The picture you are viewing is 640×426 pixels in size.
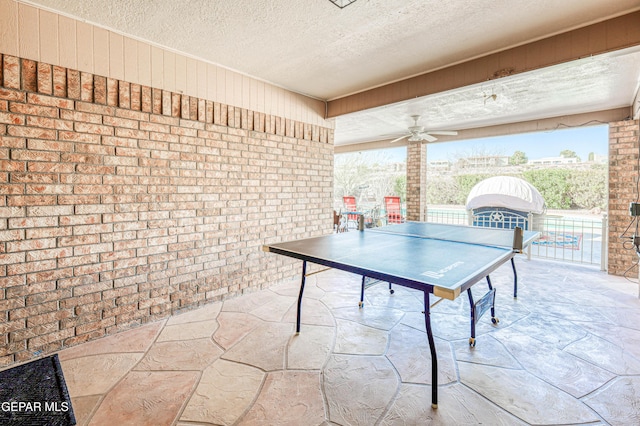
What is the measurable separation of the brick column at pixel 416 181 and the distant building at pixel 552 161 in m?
7.08

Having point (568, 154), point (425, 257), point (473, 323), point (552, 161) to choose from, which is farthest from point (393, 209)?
point (568, 154)

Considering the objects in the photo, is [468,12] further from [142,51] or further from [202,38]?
[142,51]

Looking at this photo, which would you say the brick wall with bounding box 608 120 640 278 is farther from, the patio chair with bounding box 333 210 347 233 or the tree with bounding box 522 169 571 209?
the tree with bounding box 522 169 571 209

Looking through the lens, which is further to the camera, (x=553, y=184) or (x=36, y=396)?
(x=553, y=184)

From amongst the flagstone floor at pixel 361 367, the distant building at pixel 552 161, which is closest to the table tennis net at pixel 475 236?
the flagstone floor at pixel 361 367

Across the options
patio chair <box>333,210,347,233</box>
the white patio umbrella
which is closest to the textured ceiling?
the white patio umbrella

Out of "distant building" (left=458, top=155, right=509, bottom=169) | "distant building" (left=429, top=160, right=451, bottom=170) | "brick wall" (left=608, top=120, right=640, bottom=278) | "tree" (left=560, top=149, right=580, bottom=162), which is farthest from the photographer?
"distant building" (left=429, top=160, right=451, bottom=170)

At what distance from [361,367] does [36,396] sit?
218 centimetres

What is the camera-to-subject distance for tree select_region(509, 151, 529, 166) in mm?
12031

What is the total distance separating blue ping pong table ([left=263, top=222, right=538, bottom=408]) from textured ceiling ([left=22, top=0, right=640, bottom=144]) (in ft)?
5.82

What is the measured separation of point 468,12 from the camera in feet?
7.98

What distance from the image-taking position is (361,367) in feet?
7.77

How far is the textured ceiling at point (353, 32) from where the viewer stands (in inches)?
93.8

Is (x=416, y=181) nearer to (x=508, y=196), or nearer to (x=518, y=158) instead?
(x=508, y=196)
